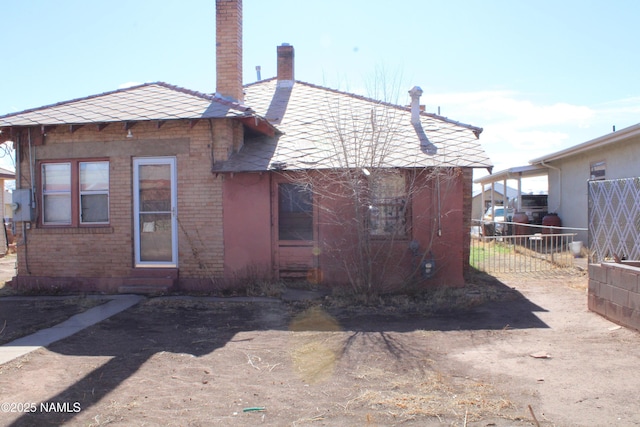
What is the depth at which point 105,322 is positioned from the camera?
752 cm

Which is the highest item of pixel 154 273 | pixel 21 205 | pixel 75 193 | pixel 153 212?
pixel 75 193

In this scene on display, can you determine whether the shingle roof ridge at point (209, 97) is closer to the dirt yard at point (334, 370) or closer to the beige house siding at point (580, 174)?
the dirt yard at point (334, 370)

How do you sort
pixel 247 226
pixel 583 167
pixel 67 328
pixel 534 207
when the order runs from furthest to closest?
pixel 534 207 → pixel 583 167 → pixel 247 226 → pixel 67 328

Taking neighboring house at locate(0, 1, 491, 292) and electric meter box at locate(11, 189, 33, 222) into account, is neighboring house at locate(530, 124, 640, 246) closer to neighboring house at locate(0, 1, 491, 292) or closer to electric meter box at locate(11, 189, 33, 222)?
neighboring house at locate(0, 1, 491, 292)

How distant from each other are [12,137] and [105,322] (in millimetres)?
5108

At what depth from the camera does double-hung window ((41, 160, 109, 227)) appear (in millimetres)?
10172

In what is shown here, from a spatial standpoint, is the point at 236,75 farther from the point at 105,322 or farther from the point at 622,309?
the point at 622,309

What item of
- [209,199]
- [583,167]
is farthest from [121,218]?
[583,167]

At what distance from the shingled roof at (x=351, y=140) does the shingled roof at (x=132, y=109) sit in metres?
0.96

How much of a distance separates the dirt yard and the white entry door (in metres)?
2.05

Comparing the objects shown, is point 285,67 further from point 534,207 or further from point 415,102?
point 534,207

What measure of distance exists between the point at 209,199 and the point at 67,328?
11.5ft

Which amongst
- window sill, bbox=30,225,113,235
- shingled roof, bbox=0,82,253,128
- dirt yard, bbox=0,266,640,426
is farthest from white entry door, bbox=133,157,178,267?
dirt yard, bbox=0,266,640,426

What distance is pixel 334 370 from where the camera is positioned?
5.33m
